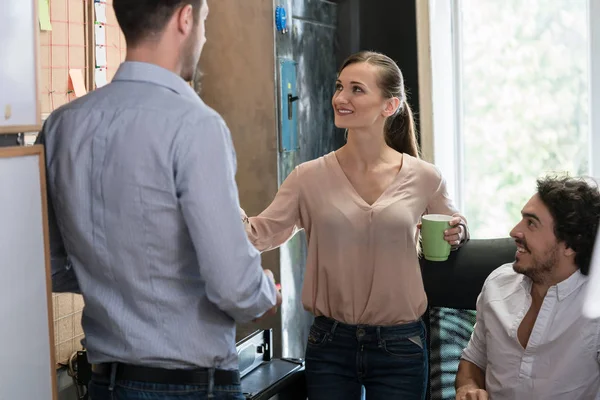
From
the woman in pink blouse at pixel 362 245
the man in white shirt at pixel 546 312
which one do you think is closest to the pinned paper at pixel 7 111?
the woman in pink blouse at pixel 362 245

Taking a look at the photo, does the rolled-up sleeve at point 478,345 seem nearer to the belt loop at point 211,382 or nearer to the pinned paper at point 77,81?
the belt loop at point 211,382

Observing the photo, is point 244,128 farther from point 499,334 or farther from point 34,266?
point 34,266

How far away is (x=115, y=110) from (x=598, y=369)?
124 cm

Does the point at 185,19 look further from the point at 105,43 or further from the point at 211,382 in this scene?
the point at 105,43

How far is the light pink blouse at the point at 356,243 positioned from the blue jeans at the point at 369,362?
0.04 meters

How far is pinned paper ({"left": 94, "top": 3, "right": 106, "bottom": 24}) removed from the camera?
2615 millimetres

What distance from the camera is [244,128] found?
3.27 metres

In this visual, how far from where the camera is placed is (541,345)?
73.1 inches

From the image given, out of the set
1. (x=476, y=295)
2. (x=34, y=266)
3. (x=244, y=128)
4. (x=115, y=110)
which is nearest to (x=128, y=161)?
(x=115, y=110)

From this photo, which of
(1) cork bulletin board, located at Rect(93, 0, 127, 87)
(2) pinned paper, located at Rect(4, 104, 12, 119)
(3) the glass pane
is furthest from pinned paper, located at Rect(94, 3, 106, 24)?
(3) the glass pane

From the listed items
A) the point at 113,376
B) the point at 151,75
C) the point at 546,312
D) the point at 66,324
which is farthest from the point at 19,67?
the point at 66,324

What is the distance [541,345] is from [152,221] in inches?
40.5

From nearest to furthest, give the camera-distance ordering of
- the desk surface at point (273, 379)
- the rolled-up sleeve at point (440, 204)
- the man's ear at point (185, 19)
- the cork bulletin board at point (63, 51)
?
1. the man's ear at point (185, 19)
2. the desk surface at point (273, 379)
3. the rolled-up sleeve at point (440, 204)
4. the cork bulletin board at point (63, 51)

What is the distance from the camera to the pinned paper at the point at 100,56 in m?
2.62
